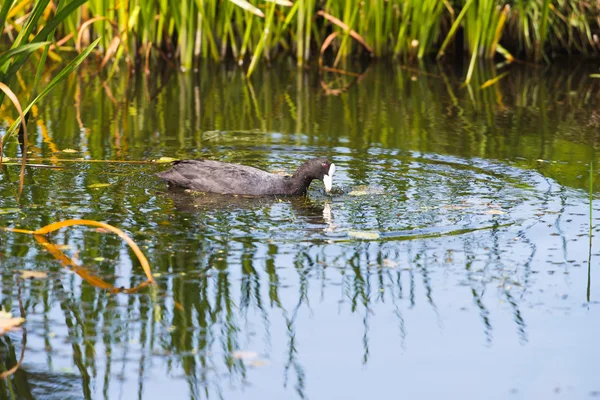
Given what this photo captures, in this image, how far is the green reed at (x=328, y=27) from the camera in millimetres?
12445

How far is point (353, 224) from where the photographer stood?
6.39 m

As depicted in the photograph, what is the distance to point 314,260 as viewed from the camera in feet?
18.6

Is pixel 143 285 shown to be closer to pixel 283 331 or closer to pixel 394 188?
pixel 283 331

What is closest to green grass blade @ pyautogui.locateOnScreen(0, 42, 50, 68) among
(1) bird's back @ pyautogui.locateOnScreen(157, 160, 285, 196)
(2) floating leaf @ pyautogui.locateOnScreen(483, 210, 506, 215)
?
(1) bird's back @ pyautogui.locateOnScreen(157, 160, 285, 196)

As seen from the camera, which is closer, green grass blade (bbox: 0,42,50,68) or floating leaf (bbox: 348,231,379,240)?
green grass blade (bbox: 0,42,50,68)

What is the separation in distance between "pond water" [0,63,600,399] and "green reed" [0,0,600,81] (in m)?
2.50

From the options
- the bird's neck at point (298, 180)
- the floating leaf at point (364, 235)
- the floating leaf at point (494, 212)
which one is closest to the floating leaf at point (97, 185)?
the bird's neck at point (298, 180)

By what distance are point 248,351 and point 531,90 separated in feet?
29.0

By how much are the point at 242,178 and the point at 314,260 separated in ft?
5.87

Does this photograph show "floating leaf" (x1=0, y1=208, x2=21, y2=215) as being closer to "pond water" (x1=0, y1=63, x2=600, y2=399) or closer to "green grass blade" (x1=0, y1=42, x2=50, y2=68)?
"pond water" (x1=0, y1=63, x2=600, y2=399)

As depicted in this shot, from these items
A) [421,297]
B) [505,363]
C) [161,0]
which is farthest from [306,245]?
[161,0]

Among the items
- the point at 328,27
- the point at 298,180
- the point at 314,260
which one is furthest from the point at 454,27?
the point at 314,260

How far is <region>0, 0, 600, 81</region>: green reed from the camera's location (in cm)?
1245

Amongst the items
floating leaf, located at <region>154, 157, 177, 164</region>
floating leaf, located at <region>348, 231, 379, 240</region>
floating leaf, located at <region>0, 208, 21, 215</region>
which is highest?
floating leaf, located at <region>154, 157, 177, 164</region>
